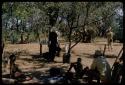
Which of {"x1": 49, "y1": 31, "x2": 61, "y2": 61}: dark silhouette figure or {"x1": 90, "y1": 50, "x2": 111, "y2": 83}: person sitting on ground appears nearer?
{"x1": 90, "y1": 50, "x2": 111, "y2": 83}: person sitting on ground

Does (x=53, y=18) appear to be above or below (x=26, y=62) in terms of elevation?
above

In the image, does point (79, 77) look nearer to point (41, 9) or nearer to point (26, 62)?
point (26, 62)

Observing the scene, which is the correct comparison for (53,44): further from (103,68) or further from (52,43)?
(103,68)

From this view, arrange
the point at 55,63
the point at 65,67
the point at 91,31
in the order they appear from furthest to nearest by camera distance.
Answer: the point at 91,31
the point at 55,63
the point at 65,67

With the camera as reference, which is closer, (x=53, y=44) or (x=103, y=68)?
(x=103, y=68)

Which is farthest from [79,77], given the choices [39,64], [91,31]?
[91,31]

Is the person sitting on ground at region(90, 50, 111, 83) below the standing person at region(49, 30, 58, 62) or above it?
below

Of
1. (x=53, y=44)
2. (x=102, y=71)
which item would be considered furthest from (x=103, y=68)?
(x=53, y=44)

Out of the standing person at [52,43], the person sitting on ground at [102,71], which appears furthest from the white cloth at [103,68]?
the standing person at [52,43]

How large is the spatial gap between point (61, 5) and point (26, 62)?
3.22 metres

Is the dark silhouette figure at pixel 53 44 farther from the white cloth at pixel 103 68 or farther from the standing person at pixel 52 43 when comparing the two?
the white cloth at pixel 103 68

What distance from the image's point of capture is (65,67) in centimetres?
1438

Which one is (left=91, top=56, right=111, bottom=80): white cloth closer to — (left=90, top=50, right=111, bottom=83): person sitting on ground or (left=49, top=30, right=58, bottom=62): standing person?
(left=90, top=50, right=111, bottom=83): person sitting on ground

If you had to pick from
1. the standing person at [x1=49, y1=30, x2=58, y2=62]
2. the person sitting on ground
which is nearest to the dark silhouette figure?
the standing person at [x1=49, y1=30, x2=58, y2=62]
